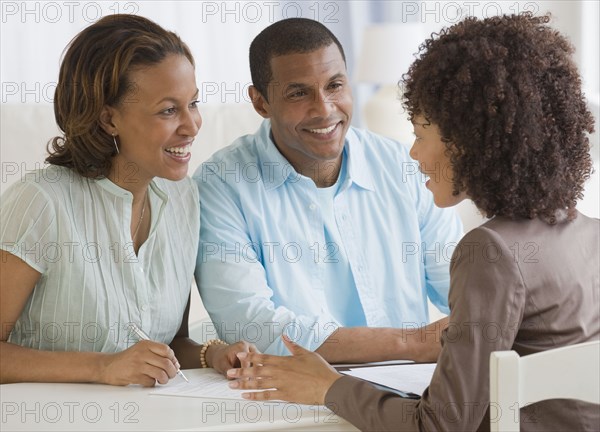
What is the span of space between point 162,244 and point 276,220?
0.32 meters

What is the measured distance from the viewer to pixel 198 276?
6.16 ft

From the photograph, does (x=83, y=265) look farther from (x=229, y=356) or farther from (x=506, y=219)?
(x=506, y=219)

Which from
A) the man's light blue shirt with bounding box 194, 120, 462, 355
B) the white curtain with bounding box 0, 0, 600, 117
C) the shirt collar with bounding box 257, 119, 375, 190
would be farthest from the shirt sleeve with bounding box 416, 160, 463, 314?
the white curtain with bounding box 0, 0, 600, 117

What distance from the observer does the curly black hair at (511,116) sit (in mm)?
1198

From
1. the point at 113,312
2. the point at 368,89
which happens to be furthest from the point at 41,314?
the point at 368,89

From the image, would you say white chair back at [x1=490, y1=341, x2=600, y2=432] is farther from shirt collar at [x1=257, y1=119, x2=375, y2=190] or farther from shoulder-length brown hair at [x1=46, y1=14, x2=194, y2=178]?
shirt collar at [x1=257, y1=119, x2=375, y2=190]

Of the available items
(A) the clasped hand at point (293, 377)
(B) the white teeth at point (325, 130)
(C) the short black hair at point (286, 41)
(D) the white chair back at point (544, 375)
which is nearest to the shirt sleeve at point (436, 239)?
(B) the white teeth at point (325, 130)

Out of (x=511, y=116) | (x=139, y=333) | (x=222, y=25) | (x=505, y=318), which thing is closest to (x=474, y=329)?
(x=505, y=318)

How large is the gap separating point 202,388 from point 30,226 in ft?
1.35

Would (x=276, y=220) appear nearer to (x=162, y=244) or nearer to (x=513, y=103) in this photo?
(x=162, y=244)

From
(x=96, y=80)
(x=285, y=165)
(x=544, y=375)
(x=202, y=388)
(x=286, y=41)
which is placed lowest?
(x=202, y=388)

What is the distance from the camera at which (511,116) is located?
3.89ft

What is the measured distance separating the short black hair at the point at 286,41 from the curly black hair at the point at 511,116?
32.5 inches

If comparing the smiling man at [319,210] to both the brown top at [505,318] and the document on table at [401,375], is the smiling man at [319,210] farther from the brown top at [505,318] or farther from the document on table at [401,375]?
the brown top at [505,318]
